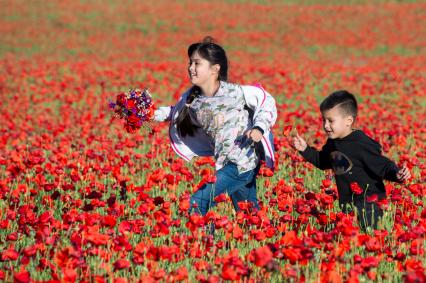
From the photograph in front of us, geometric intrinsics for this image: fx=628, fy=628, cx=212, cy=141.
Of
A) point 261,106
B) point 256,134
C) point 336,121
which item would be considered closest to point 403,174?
point 336,121

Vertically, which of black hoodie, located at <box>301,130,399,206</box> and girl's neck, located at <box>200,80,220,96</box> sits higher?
girl's neck, located at <box>200,80,220,96</box>

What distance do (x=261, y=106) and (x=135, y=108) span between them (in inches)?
37.3

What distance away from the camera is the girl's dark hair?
15.1ft

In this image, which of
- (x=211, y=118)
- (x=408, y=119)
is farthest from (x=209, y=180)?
(x=408, y=119)

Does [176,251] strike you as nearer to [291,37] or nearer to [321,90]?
[321,90]

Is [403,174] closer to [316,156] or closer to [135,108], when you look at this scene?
[316,156]

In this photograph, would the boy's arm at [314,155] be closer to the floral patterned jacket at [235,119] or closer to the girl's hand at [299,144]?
the girl's hand at [299,144]

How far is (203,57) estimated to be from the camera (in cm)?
461

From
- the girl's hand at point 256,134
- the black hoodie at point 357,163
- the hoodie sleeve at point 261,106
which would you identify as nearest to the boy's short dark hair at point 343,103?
the black hoodie at point 357,163

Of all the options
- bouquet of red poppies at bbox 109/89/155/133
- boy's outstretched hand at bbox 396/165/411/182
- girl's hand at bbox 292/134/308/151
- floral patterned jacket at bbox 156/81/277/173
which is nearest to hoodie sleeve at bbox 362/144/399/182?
boy's outstretched hand at bbox 396/165/411/182

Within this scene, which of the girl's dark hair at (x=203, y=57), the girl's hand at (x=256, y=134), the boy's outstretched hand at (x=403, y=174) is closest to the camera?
the boy's outstretched hand at (x=403, y=174)

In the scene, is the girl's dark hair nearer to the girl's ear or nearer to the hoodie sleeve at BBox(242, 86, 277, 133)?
the girl's ear

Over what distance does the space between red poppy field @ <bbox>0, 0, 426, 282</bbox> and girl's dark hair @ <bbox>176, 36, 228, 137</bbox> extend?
1.33 ft

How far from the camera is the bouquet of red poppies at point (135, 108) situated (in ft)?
15.4
